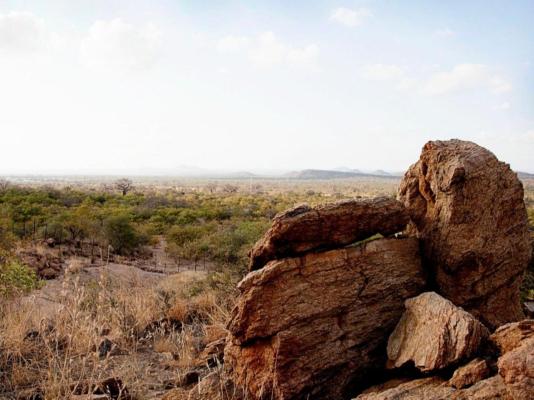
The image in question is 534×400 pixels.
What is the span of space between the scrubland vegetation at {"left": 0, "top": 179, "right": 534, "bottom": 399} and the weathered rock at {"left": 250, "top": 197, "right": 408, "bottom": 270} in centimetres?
156

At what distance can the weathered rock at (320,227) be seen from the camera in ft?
18.2

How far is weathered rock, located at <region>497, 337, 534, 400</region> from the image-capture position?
3.50 m

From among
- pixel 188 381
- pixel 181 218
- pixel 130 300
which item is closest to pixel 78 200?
pixel 181 218

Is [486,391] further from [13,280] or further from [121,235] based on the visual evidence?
[121,235]

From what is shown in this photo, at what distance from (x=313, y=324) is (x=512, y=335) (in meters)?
1.98

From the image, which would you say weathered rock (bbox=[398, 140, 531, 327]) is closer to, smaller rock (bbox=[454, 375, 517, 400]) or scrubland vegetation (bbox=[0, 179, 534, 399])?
smaller rock (bbox=[454, 375, 517, 400])

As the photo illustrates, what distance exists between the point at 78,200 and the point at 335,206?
3798cm

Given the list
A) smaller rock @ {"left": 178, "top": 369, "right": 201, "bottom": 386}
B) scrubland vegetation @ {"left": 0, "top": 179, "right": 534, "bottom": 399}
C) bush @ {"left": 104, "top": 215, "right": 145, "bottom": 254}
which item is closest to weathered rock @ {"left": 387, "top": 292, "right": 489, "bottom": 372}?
scrubland vegetation @ {"left": 0, "top": 179, "right": 534, "bottom": 399}

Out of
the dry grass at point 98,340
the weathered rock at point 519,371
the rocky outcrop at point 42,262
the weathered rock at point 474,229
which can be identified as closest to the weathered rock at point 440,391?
the weathered rock at point 519,371

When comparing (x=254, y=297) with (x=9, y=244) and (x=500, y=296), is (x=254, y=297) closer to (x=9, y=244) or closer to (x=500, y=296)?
(x=500, y=296)

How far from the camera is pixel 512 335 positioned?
14.1 ft

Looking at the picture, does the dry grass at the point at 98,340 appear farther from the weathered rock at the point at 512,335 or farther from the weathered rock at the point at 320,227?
the weathered rock at the point at 512,335

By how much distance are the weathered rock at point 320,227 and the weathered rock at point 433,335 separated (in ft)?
3.71

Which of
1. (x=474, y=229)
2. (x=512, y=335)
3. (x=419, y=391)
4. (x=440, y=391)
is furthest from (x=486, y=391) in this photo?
(x=474, y=229)
